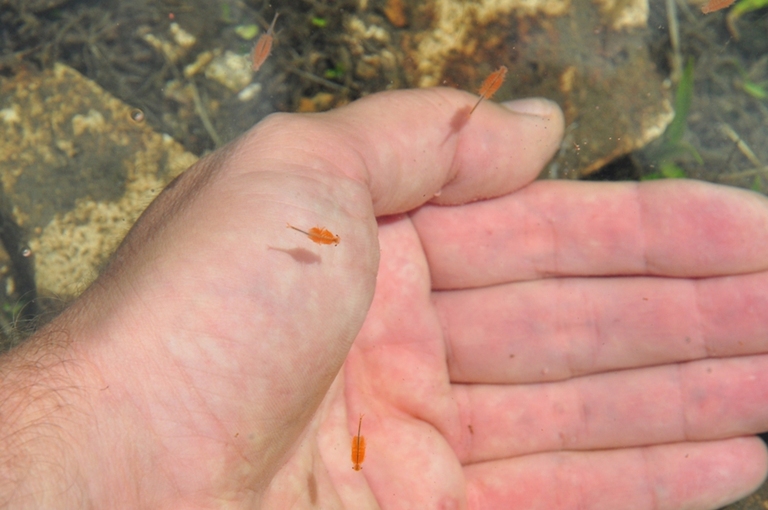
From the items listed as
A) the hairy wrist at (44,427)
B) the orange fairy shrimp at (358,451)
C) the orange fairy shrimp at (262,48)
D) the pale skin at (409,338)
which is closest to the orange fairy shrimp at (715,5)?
the pale skin at (409,338)

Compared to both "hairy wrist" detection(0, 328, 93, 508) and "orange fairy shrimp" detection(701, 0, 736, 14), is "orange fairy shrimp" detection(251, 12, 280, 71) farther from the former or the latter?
"orange fairy shrimp" detection(701, 0, 736, 14)

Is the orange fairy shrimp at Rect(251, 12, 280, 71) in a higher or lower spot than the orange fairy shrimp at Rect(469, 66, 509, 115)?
higher

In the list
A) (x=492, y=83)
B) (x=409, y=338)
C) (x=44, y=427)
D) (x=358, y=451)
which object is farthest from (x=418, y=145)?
(x=44, y=427)

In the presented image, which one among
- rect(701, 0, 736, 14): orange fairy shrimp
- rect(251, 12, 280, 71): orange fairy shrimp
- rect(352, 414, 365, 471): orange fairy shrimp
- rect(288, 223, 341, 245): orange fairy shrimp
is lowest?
rect(352, 414, 365, 471): orange fairy shrimp

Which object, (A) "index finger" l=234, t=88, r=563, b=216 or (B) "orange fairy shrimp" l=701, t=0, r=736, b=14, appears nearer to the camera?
(A) "index finger" l=234, t=88, r=563, b=216

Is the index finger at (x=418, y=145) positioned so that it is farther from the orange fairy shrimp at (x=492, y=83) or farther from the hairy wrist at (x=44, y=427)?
the hairy wrist at (x=44, y=427)

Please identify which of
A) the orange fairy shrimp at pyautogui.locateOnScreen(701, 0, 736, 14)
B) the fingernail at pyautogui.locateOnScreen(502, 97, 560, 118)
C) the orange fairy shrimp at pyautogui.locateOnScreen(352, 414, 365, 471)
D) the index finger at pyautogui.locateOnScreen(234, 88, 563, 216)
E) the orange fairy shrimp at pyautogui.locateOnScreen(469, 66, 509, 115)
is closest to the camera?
the index finger at pyautogui.locateOnScreen(234, 88, 563, 216)

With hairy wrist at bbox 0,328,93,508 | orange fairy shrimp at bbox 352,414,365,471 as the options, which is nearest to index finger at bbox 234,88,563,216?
hairy wrist at bbox 0,328,93,508
